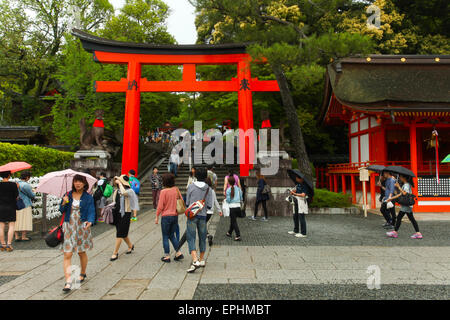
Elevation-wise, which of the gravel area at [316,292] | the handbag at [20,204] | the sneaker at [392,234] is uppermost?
the handbag at [20,204]

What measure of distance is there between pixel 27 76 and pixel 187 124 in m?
15.4

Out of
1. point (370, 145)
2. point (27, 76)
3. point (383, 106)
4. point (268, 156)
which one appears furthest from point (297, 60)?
point (27, 76)

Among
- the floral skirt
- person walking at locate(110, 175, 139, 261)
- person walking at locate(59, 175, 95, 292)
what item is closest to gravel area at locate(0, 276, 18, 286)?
person walking at locate(59, 175, 95, 292)

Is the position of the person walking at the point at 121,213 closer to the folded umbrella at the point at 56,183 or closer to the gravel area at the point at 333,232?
the folded umbrella at the point at 56,183

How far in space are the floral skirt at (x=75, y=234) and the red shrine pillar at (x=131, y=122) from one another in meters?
9.30

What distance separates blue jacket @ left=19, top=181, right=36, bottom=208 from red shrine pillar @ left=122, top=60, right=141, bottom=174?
629 cm

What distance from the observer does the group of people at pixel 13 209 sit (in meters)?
6.33

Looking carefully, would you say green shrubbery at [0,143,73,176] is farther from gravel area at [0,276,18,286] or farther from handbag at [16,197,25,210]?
gravel area at [0,276,18,286]

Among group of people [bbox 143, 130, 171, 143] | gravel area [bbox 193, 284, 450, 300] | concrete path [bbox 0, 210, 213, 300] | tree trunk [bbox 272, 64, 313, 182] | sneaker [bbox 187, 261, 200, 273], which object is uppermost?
group of people [bbox 143, 130, 171, 143]

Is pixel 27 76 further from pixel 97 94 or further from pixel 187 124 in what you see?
pixel 187 124

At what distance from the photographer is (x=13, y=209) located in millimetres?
6445

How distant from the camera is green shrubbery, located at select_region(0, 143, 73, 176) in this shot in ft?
31.8

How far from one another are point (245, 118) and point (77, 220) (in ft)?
33.2

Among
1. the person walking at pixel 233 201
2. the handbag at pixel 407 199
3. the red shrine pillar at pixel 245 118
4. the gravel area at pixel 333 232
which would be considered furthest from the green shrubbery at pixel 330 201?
the person walking at pixel 233 201
